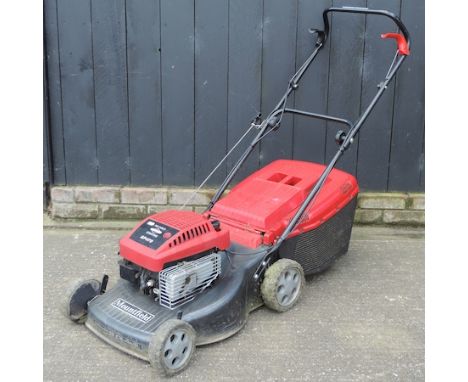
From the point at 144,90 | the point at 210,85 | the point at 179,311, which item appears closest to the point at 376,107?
the point at 210,85

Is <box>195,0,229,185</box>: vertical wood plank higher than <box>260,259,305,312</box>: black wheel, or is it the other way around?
<box>195,0,229,185</box>: vertical wood plank

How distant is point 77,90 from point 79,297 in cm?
160

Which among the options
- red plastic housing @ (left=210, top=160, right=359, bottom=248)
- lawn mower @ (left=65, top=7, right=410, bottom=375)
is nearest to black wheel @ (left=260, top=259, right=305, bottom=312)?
lawn mower @ (left=65, top=7, right=410, bottom=375)

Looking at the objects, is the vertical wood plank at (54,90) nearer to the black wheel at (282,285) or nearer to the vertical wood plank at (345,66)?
the vertical wood plank at (345,66)

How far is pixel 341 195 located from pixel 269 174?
0.39 metres

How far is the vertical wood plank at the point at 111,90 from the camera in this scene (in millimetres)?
3639

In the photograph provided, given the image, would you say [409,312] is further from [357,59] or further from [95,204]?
[95,204]

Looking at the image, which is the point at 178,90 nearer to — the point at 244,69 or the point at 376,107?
the point at 244,69

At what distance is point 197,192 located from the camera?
12.7ft

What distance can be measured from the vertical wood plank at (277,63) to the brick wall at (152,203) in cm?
51

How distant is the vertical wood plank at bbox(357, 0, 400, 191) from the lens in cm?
361

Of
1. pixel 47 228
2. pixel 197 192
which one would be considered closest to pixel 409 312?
pixel 197 192

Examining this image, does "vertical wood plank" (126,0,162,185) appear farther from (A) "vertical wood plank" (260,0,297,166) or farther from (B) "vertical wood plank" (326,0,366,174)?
(B) "vertical wood plank" (326,0,366,174)

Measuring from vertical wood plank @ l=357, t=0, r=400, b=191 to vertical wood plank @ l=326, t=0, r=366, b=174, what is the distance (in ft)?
0.14
